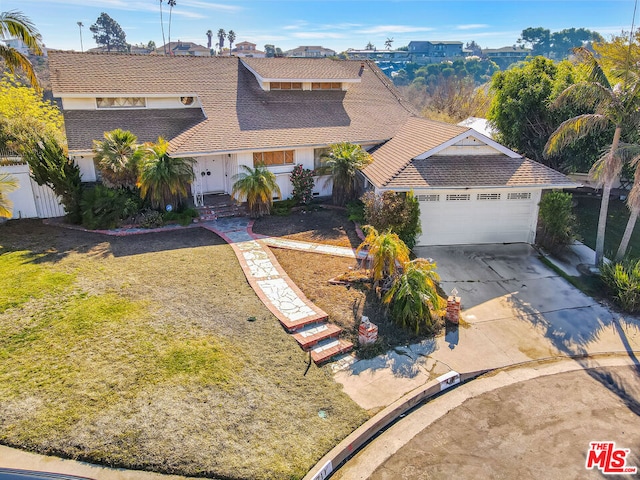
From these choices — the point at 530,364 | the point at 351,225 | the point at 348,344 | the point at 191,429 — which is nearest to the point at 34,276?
the point at 191,429

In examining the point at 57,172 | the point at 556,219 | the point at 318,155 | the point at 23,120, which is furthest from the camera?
the point at 318,155

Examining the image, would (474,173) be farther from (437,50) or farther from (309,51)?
(437,50)

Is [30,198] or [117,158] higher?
[117,158]

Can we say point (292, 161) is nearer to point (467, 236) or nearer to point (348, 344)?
point (467, 236)

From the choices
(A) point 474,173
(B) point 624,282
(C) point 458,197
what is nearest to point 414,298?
(C) point 458,197

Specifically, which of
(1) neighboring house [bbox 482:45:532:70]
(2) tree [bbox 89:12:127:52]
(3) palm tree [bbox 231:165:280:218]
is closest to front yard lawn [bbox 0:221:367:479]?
(3) palm tree [bbox 231:165:280:218]

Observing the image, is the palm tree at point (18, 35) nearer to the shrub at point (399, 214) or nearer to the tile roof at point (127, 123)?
the tile roof at point (127, 123)

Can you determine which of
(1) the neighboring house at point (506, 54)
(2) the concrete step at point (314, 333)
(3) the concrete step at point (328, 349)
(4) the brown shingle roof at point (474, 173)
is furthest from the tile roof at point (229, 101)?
(1) the neighboring house at point (506, 54)
